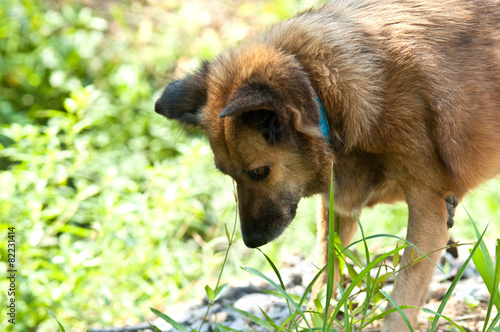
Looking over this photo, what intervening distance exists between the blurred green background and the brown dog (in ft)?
1.91

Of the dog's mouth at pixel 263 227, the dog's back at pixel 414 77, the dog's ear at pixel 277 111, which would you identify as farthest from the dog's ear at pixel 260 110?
the dog's mouth at pixel 263 227

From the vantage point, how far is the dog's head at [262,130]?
287 cm

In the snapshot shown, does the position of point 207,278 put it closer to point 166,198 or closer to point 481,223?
point 166,198

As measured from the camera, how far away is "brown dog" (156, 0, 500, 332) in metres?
2.94

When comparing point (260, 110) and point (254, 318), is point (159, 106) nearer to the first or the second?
point (260, 110)

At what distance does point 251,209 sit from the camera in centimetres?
315

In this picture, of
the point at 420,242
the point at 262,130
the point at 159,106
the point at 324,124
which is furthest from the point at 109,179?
the point at 420,242

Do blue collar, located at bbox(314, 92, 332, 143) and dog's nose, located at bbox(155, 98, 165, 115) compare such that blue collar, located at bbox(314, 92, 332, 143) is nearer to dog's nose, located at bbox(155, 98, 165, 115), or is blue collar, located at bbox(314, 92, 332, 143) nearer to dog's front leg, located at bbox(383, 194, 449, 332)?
dog's front leg, located at bbox(383, 194, 449, 332)

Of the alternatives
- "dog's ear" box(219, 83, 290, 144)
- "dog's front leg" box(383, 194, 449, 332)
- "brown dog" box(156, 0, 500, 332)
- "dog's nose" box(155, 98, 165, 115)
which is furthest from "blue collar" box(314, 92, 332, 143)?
"dog's nose" box(155, 98, 165, 115)

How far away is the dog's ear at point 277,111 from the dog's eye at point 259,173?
0.60 feet

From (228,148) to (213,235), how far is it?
10.4 feet

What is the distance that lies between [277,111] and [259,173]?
1.45 ft

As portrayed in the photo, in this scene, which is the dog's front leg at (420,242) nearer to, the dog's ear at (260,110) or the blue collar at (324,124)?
the blue collar at (324,124)

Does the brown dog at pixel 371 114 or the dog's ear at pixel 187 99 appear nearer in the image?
the brown dog at pixel 371 114
